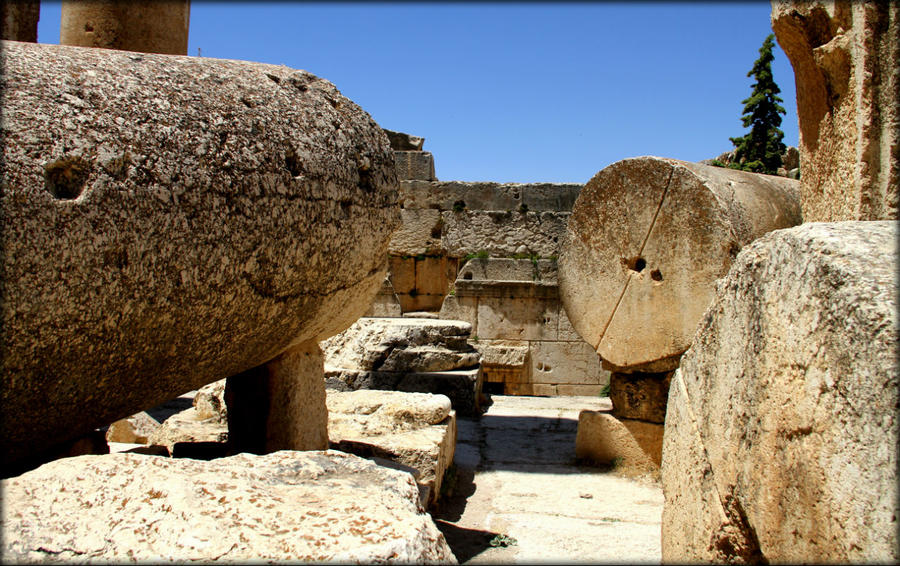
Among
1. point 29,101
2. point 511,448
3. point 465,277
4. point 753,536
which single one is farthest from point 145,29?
point 465,277

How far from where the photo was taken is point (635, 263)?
14.0ft

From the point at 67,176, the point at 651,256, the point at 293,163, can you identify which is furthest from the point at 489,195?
the point at 67,176

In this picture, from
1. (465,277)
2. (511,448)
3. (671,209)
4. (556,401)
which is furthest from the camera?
(465,277)

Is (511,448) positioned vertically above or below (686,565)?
below

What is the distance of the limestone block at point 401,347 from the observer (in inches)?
223

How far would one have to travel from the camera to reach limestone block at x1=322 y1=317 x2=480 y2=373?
5652mm

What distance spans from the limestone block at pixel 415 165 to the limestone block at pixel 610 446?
202 inches

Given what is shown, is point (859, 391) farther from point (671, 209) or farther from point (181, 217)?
point (671, 209)

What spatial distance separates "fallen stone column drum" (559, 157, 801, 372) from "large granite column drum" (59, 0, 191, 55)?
2.76m

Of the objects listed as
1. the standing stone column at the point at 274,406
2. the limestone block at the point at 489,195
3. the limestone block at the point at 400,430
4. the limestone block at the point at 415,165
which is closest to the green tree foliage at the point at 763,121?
the limestone block at the point at 489,195

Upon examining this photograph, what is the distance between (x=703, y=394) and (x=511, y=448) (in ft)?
10.5

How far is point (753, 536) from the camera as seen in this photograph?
1.63 metres

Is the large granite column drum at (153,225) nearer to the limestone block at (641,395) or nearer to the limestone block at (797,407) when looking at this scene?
the limestone block at (797,407)

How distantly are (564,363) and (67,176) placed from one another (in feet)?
24.0
